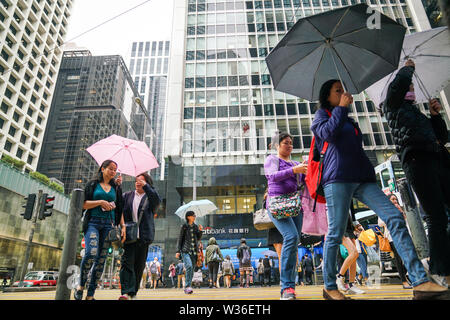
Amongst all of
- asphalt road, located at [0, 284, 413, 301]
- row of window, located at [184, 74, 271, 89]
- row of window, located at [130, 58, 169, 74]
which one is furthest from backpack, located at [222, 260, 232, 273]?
row of window, located at [130, 58, 169, 74]

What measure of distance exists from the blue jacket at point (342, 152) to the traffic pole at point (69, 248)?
2238 mm

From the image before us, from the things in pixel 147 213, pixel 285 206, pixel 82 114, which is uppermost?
pixel 82 114

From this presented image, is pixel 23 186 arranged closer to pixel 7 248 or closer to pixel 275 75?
pixel 7 248

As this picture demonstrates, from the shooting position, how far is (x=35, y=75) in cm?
4781

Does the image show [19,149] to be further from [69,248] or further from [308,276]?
[69,248]

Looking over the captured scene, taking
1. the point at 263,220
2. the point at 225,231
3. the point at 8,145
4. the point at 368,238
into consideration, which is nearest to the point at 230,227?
the point at 225,231

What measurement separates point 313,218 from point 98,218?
2699mm

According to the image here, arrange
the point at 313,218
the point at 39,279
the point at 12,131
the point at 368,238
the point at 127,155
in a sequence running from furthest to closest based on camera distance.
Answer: the point at 12,131, the point at 39,279, the point at 368,238, the point at 127,155, the point at 313,218

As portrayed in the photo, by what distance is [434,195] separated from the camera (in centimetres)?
233

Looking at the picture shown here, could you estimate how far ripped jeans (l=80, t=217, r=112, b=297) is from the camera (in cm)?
320

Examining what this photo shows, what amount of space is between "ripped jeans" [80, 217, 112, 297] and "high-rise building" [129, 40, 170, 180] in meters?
116

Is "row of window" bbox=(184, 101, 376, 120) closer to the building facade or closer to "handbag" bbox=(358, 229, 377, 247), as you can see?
the building facade

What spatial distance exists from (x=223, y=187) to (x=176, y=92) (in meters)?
11.0

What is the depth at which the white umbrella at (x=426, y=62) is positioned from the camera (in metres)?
3.43
